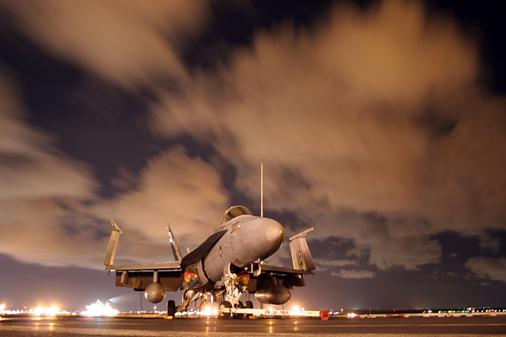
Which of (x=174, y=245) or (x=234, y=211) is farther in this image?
(x=174, y=245)

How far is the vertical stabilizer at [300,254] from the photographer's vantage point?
1130 inches

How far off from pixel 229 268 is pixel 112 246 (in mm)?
13971

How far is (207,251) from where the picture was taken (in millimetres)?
22750

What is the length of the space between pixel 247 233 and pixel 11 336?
41.5ft

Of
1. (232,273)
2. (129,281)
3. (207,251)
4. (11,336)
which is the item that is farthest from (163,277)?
(11,336)

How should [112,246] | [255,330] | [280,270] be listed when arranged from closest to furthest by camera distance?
[255,330], [280,270], [112,246]

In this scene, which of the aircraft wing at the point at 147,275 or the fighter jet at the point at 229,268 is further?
the aircraft wing at the point at 147,275

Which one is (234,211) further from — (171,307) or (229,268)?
(171,307)

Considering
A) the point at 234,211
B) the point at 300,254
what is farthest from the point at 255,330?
the point at 300,254

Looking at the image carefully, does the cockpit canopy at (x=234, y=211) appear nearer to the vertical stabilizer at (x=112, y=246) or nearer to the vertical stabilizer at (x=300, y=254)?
the vertical stabilizer at (x=300, y=254)

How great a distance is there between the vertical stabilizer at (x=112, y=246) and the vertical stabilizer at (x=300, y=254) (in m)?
12.4

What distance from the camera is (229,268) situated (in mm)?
19469

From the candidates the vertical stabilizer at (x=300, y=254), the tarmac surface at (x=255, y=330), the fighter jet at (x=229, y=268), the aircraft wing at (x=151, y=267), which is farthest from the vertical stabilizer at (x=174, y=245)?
the tarmac surface at (x=255, y=330)

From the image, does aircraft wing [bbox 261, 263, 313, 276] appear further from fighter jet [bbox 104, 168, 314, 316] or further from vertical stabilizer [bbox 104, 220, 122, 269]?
vertical stabilizer [bbox 104, 220, 122, 269]
